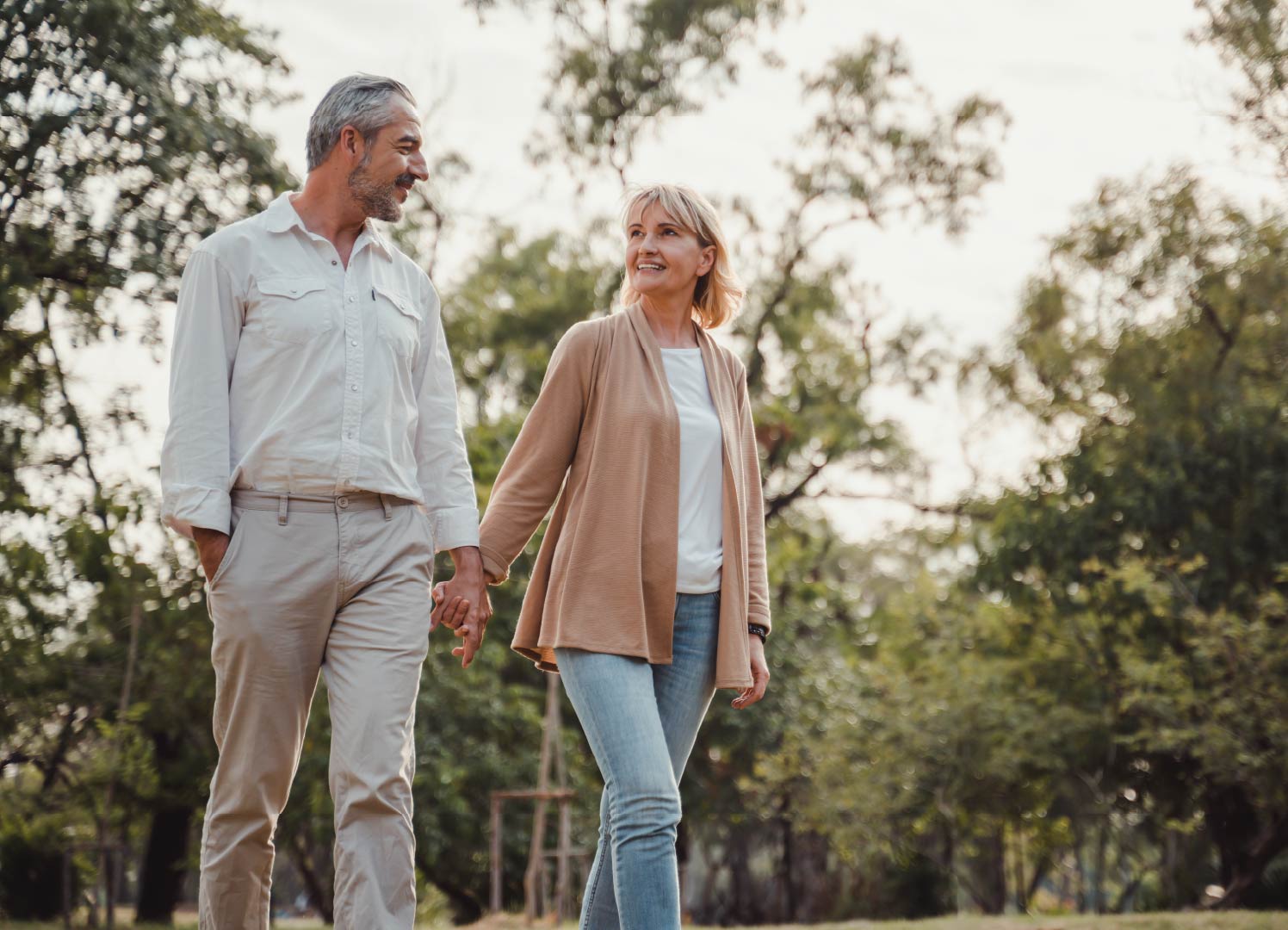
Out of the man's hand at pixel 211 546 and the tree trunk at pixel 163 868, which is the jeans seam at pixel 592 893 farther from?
the tree trunk at pixel 163 868

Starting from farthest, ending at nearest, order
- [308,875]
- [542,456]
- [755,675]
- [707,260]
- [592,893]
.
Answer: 1. [308,875]
2. [707,260]
3. [755,675]
4. [542,456]
5. [592,893]

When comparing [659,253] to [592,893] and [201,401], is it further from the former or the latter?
[592,893]

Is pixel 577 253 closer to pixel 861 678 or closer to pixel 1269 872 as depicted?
pixel 861 678

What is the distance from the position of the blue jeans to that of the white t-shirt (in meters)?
0.06

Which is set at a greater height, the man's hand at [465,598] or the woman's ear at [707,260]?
the woman's ear at [707,260]

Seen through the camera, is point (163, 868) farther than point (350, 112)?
Yes

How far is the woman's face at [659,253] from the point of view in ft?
12.7

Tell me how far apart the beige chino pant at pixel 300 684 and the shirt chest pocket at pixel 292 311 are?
1.29ft

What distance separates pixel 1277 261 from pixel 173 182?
40.1 ft

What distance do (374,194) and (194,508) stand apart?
0.93 m

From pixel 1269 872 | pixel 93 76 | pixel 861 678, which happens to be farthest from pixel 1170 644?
pixel 93 76

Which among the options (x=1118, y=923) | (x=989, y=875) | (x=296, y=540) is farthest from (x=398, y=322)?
(x=989, y=875)

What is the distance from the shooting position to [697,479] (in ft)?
12.1

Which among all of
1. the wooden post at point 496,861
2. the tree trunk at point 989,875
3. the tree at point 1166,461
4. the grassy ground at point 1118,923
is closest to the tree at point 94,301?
the wooden post at point 496,861
